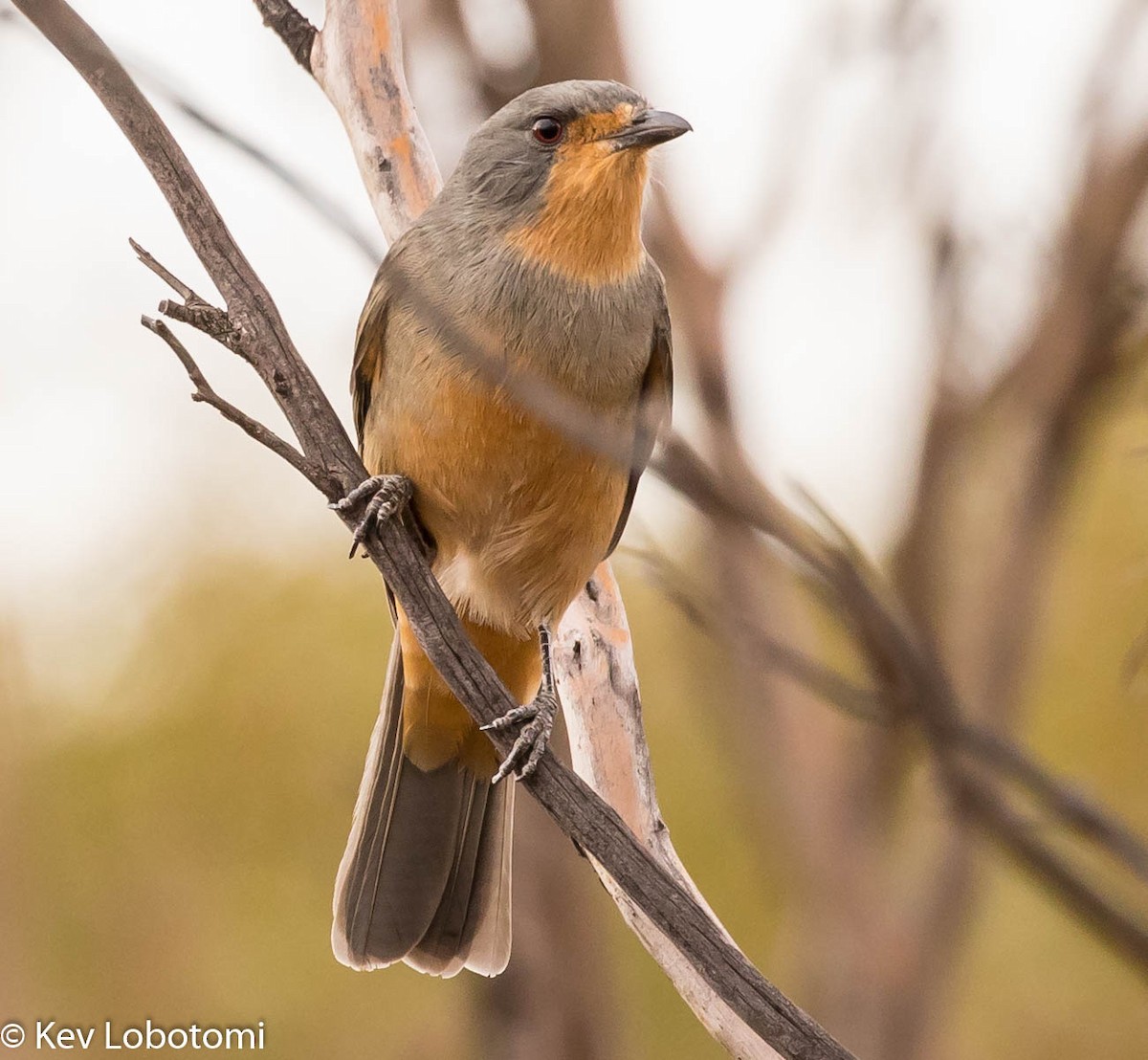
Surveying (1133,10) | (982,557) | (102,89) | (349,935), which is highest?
(102,89)

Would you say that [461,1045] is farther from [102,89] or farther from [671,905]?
[102,89]

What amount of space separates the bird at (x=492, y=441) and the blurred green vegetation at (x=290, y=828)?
7.30 feet

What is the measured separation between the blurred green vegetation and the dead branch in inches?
127

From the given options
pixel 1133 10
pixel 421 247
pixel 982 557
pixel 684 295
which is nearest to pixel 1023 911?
pixel 982 557

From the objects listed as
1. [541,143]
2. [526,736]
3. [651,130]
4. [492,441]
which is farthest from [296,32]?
[526,736]

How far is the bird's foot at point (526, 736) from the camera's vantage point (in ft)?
8.52

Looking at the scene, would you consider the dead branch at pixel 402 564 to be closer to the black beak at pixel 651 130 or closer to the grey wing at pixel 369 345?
the grey wing at pixel 369 345

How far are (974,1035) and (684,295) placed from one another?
13.7 ft

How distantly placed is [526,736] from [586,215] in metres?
1.21

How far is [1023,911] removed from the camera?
22.8ft

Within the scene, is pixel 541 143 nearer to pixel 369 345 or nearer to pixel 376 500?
pixel 369 345

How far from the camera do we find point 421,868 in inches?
137

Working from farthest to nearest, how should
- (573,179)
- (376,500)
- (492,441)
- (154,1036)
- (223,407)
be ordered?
(154,1036), (573,179), (492,441), (376,500), (223,407)

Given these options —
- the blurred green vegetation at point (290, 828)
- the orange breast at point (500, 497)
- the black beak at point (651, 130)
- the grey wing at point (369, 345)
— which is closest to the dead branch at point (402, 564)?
the orange breast at point (500, 497)
